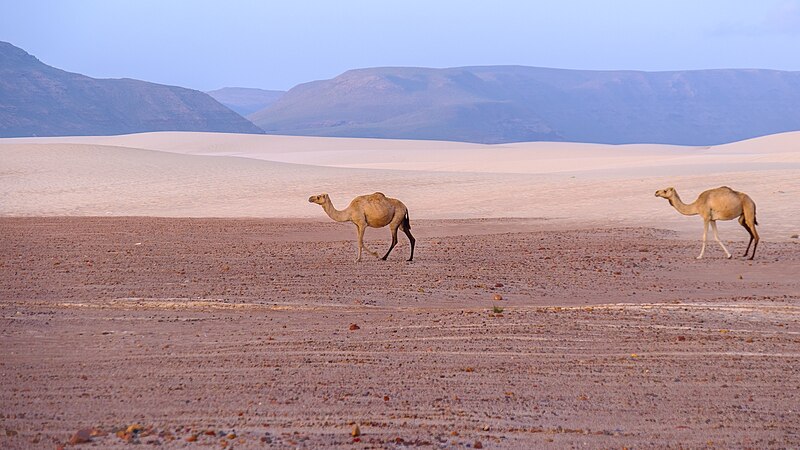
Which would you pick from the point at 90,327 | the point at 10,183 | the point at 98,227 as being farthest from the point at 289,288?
the point at 10,183

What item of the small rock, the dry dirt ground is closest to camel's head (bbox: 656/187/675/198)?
the dry dirt ground

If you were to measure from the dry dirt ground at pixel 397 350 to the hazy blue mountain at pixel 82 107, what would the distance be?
15082 centimetres

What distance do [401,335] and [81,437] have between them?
4604 millimetres

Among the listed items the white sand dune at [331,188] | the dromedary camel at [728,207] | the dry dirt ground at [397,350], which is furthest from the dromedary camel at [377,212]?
the white sand dune at [331,188]

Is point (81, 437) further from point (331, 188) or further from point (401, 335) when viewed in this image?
point (331, 188)

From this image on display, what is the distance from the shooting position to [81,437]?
7199mm

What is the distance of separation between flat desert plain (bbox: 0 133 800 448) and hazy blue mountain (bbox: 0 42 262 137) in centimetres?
14542

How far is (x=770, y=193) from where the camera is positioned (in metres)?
33.0

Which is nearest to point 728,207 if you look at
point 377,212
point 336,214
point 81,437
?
point 377,212

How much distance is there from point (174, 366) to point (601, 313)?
18.3 feet

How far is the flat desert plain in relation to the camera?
25.4ft

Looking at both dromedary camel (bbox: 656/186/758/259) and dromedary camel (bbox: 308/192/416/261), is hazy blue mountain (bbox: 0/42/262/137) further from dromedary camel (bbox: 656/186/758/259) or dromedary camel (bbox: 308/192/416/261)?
dromedary camel (bbox: 656/186/758/259)

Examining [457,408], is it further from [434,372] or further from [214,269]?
[214,269]

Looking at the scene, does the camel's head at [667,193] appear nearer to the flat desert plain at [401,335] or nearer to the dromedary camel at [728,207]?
the dromedary camel at [728,207]
